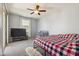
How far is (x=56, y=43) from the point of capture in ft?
4.02

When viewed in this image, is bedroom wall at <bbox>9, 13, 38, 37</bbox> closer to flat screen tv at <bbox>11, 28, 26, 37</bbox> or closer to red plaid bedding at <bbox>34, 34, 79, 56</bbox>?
flat screen tv at <bbox>11, 28, 26, 37</bbox>

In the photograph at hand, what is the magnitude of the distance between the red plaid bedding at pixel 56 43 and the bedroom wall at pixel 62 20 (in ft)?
0.29

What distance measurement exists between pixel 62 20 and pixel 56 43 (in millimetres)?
403

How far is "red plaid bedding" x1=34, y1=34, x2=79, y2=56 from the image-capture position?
1075 millimetres

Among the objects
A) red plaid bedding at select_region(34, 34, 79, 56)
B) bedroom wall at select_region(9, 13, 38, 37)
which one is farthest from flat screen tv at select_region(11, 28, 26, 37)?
red plaid bedding at select_region(34, 34, 79, 56)

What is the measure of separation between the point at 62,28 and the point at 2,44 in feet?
3.13

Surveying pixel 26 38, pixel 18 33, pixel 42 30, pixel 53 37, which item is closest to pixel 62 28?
pixel 53 37

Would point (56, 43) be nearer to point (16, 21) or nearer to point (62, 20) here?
point (62, 20)

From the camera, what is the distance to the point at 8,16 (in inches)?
56.1

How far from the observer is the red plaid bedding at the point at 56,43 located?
107 centimetres

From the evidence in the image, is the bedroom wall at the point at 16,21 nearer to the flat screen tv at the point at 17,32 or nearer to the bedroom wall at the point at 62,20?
the flat screen tv at the point at 17,32

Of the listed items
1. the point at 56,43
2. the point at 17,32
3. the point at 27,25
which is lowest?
the point at 56,43

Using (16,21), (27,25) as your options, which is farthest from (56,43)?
(16,21)

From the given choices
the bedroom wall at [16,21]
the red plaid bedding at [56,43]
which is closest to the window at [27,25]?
the bedroom wall at [16,21]
